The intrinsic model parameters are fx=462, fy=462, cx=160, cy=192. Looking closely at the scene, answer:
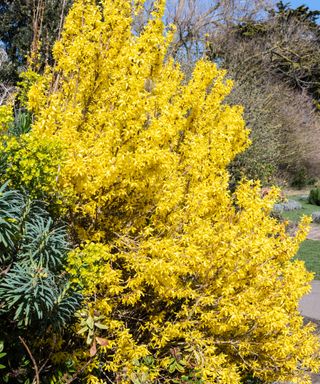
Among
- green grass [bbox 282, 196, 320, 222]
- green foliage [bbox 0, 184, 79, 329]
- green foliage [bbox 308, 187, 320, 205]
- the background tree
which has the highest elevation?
the background tree

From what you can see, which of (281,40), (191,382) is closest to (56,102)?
(191,382)

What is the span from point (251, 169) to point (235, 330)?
727cm

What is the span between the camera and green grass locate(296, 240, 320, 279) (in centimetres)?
975

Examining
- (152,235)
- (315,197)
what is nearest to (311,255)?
(152,235)

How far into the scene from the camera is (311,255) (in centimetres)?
1113

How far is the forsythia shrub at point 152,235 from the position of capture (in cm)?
278

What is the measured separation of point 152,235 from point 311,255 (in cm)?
885

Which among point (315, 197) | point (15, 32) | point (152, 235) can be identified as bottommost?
point (315, 197)

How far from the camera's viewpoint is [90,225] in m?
3.09

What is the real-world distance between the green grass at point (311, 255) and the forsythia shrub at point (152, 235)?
6218mm

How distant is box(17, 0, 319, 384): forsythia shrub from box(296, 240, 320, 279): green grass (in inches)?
245

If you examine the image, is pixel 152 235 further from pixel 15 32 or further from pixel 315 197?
pixel 315 197

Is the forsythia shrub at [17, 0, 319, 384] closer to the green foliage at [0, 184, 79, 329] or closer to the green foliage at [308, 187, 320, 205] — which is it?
the green foliage at [0, 184, 79, 329]

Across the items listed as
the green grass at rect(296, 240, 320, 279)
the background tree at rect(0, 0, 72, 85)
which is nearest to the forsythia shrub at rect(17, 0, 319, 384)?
the green grass at rect(296, 240, 320, 279)
